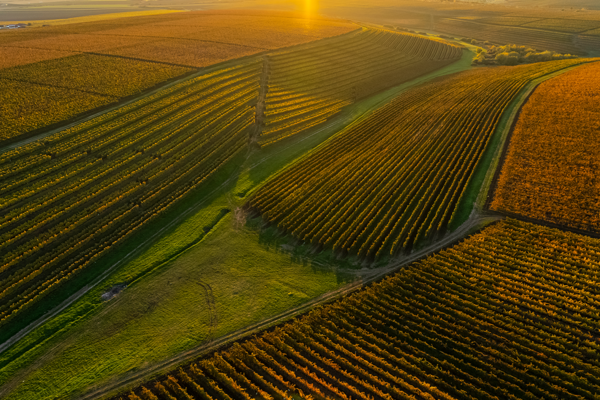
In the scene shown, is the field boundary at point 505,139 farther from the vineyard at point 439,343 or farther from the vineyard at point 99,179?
the vineyard at point 99,179

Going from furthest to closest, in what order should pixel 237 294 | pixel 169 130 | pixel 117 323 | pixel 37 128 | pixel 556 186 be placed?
pixel 169 130 < pixel 37 128 < pixel 556 186 < pixel 237 294 < pixel 117 323

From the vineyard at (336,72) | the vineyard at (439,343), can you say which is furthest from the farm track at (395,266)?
the vineyard at (336,72)

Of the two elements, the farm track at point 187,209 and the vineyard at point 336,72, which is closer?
the farm track at point 187,209

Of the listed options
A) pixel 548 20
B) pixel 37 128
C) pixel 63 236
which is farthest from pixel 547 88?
pixel 548 20

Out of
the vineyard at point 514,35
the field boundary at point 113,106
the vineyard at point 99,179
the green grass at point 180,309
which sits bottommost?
the green grass at point 180,309

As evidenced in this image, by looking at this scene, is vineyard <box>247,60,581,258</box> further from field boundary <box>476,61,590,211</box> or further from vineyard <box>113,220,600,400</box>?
vineyard <box>113,220,600,400</box>

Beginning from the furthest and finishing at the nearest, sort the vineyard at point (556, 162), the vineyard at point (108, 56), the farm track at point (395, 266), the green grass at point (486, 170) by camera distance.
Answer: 1. the vineyard at point (108, 56)
2. the green grass at point (486, 170)
3. the vineyard at point (556, 162)
4. the farm track at point (395, 266)

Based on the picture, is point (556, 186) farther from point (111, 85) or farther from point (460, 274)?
point (111, 85)

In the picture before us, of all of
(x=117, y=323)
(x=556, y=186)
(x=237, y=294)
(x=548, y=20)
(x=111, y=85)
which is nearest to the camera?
(x=117, y=323)
